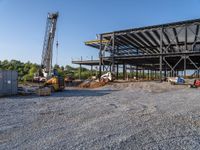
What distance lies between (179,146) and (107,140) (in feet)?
5.76

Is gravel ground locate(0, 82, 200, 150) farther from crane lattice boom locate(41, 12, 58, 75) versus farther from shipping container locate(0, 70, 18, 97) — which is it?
crane lattice boom locate(41, 12, 58, 75)

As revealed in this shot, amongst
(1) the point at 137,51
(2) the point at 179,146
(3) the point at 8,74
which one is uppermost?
(1) the point at 137,51

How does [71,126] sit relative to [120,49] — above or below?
below

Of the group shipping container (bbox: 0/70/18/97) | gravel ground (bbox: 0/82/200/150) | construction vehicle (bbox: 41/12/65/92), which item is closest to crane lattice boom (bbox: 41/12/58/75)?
construction vehicle (bbox: 41/12/65/92)

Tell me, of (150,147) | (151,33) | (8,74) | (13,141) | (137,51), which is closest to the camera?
(150,147)

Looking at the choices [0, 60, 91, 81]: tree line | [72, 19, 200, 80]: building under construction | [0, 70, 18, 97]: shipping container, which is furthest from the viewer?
[0, 60, 91, 81]: tree line

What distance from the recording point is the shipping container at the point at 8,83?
54.6 ft

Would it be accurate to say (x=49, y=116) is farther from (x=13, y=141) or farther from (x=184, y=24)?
(x=184, y=24)

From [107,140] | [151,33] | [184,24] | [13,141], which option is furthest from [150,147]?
[151,33]

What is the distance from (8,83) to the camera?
17.0 metres

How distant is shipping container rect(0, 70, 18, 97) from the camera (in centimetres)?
1664

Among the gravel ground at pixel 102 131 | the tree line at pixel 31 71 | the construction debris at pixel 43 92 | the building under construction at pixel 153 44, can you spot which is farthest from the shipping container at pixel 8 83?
the tree line at pixel 31 71

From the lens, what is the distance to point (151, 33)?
29609 millimetres

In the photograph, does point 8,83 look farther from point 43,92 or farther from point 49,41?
point 49,41
